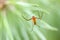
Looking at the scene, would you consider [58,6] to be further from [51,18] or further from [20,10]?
[20,10]

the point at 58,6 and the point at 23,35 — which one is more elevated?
the point at 58,6

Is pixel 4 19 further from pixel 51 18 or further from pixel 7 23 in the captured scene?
pixel 51 18

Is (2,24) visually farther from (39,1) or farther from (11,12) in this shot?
(39,1)

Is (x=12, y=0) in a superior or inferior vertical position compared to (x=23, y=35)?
superior

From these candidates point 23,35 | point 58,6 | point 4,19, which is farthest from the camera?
point 58,6

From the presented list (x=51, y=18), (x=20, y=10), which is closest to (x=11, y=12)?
(x=20, y=10)

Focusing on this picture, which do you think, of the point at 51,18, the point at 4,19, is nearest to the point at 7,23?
the point at 4,19

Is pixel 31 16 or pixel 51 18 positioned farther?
pixel 51 18

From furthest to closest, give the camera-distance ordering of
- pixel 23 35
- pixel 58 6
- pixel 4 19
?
1. pixel 58 6
2. pixel 23 35
3. pixel 4 19

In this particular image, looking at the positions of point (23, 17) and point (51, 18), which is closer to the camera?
point (23, 17)
